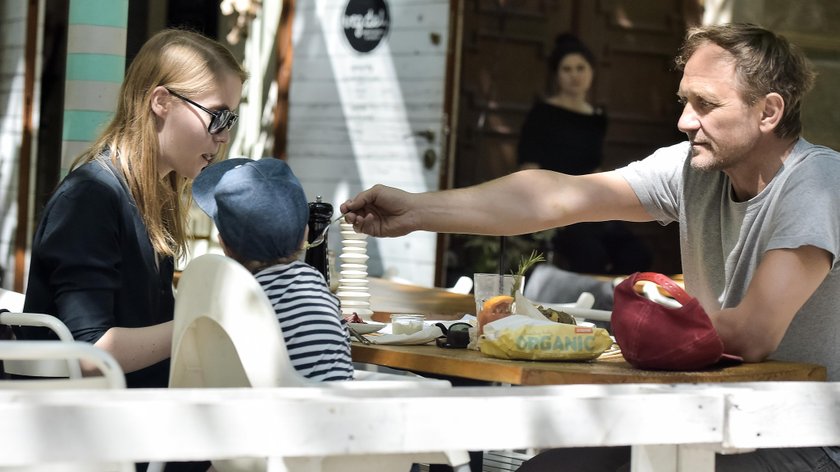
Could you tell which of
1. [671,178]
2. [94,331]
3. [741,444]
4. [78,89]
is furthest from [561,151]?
[741,444]

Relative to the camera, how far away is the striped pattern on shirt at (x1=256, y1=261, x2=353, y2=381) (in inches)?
74.4

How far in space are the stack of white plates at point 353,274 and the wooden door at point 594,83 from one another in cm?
453

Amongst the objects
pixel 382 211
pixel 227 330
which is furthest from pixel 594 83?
pixel 227 330

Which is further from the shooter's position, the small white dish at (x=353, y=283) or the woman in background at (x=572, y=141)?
the woman in background at (x=572, y=141)

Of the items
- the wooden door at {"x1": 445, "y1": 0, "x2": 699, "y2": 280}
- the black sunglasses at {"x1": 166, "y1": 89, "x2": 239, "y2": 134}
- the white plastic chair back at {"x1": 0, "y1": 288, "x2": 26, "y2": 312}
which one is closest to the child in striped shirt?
the black sunglasses at {"x1": 166, "y1": 89, "x2": 239, "y2": 134}

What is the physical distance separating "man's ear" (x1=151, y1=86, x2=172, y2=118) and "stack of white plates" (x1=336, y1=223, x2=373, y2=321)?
1.66 ft

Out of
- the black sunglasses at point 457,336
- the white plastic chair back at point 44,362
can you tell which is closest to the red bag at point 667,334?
the black sunglasses at point 457,336

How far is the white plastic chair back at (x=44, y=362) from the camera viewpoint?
212 centimetres

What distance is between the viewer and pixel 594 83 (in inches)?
324

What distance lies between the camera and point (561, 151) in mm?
7270

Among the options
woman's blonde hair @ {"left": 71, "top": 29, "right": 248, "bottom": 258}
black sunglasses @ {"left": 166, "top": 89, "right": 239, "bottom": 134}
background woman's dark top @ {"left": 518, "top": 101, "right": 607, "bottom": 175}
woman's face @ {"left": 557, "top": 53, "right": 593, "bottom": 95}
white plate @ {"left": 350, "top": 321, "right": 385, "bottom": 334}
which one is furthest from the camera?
background woman's dark top @ {"left": 518, "top": 101, "right": 607, "bottom": 175}

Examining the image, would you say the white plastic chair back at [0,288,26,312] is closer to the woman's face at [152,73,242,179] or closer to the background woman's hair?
the woman's face at [152,73,242,179]

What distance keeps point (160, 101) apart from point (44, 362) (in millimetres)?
656

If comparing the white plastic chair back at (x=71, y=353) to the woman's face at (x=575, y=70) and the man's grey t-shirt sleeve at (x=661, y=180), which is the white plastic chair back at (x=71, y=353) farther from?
the woman's face at (x=575, y=70)
